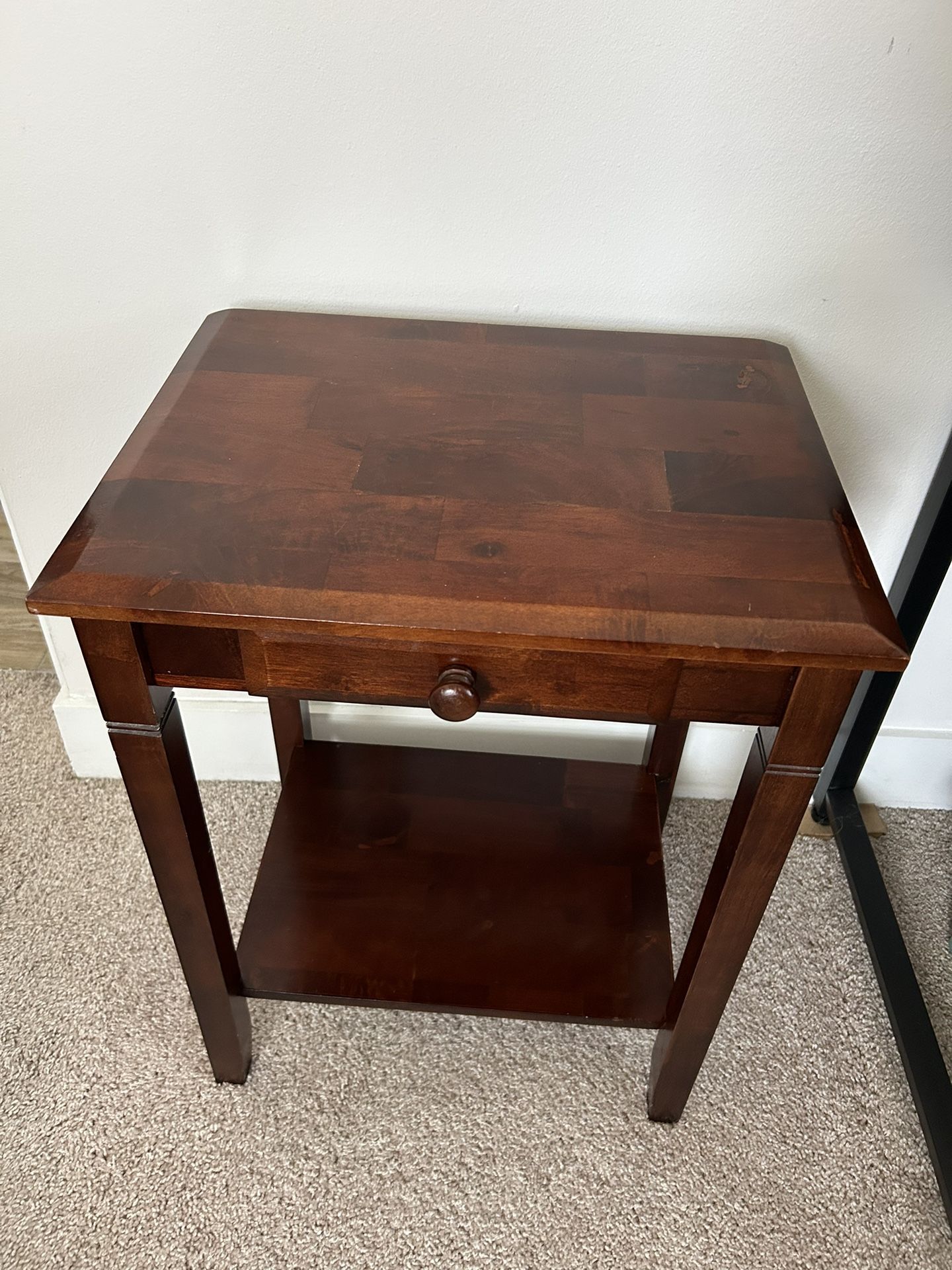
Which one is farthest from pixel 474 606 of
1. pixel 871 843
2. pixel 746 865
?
pixel 871 843

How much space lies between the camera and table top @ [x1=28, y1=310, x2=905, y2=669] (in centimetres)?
64

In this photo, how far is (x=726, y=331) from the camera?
3.31 ft

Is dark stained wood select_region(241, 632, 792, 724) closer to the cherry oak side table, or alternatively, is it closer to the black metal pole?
the cherry oak side table

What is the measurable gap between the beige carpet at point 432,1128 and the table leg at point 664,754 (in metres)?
0.17

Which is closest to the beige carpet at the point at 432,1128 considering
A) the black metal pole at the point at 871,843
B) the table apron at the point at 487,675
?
the black metal pole at the point at 871,843

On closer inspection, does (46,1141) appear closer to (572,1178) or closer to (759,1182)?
(572,1178)

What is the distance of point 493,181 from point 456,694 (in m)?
0.55

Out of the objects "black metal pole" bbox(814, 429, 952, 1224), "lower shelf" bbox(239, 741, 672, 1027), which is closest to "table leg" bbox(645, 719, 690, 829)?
"lower shelf" bbox(239, 741, 672, 1027)

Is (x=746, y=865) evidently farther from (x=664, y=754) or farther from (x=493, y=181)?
(x=493, y=181)

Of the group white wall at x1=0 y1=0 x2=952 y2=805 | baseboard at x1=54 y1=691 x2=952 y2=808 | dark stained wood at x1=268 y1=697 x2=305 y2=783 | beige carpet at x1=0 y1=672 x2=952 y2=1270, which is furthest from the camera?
baseboard at x1=54 y1=691 x2=952 y2=808

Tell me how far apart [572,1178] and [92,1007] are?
0.61m

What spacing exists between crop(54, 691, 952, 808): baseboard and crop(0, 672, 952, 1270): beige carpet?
20 cm

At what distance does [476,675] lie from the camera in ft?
2.24

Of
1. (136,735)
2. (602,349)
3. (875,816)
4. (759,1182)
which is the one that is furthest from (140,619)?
(875,816)
